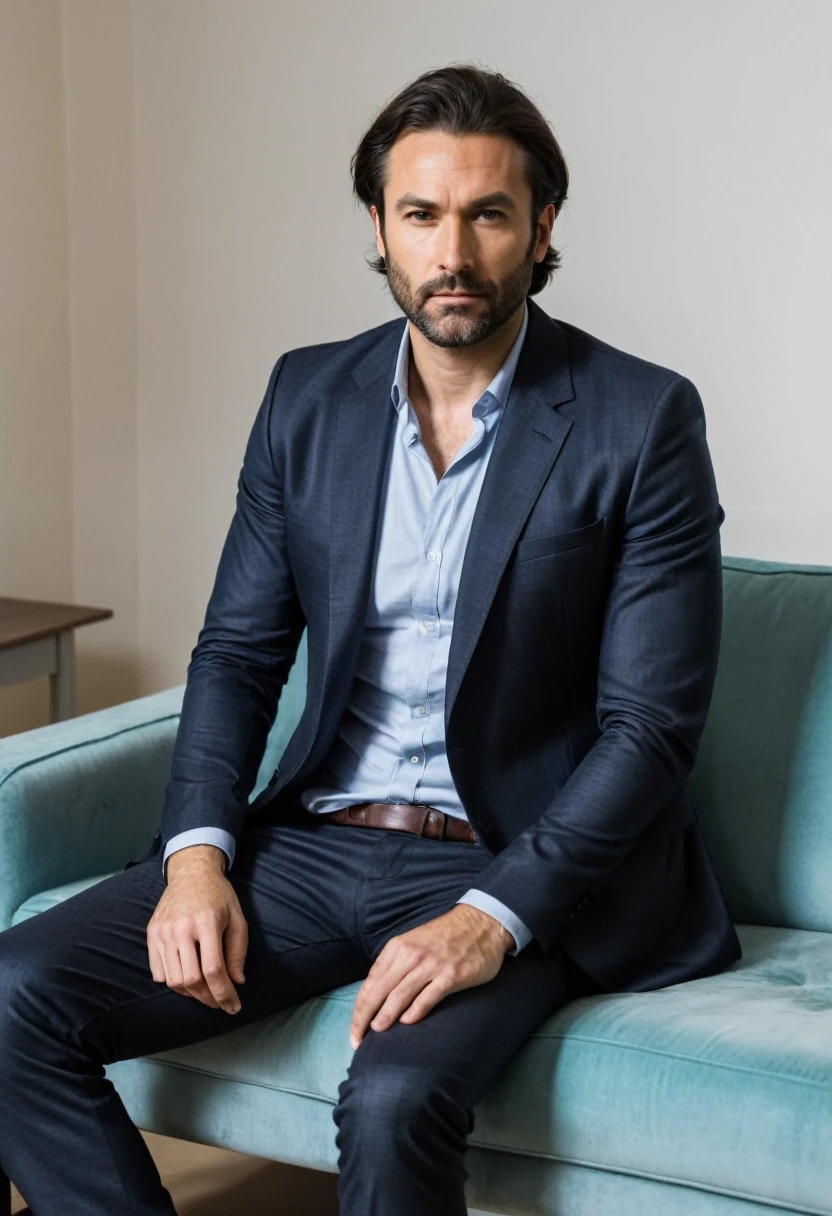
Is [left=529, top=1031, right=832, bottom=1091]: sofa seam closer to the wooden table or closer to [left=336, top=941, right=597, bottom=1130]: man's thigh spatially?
[left=336, top=941, right=597, bottom=1130]: man's thigh

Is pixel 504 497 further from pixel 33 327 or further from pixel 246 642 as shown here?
pixel 33 327

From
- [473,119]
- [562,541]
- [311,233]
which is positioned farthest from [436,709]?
[311,233]

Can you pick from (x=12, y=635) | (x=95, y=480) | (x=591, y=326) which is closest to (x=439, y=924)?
(x=12, y=635)

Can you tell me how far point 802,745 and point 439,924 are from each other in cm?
69

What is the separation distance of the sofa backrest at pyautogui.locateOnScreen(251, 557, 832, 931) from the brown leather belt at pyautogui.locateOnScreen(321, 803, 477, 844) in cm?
43

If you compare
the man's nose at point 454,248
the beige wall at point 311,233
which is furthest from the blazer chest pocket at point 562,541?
the beige wall at point 311,233

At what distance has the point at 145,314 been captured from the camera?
3266mm

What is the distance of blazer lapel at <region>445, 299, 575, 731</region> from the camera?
1666 mm

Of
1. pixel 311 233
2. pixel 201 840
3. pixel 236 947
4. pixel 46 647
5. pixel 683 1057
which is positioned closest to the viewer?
pixel 683 1057

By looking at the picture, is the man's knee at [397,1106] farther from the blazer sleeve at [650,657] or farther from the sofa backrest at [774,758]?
the sofa backrest at [774,758]

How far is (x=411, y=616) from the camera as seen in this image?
1.77 m

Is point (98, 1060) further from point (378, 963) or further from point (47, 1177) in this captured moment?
point (378, 963)

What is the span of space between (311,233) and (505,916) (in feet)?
6.17

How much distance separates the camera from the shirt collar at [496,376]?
1752 millimetres
